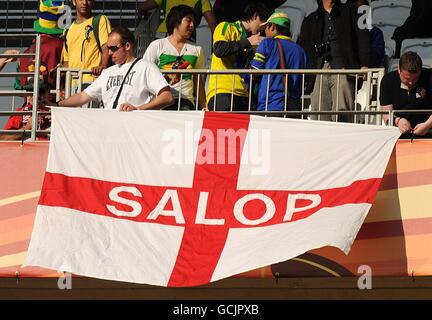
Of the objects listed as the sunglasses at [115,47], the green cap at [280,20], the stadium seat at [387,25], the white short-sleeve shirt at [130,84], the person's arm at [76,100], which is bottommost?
the person's arm at [76,100]

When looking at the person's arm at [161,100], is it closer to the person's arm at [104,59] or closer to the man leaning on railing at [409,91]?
the person's arm at [104,59]

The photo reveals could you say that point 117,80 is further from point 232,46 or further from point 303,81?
point 303,81

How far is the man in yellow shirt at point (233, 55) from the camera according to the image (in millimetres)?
13086

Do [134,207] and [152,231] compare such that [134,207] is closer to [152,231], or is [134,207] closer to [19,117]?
[152,231]

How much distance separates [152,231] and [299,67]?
2193 millimetres

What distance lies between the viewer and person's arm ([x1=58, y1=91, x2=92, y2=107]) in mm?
12586

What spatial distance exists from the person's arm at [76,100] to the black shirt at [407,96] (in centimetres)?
246

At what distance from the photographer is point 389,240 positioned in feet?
39.3

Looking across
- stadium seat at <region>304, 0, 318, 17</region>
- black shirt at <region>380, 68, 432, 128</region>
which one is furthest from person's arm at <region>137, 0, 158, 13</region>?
black shirt at <region>380, 68, 432, 128</region>

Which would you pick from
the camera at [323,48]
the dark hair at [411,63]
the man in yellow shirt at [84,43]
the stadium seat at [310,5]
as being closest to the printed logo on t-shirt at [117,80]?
the man in yellow shirt at [84,43]

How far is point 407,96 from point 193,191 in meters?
1.99

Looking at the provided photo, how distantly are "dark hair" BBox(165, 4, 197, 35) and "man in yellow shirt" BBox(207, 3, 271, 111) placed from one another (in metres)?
0.31

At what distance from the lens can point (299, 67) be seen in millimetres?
13031
